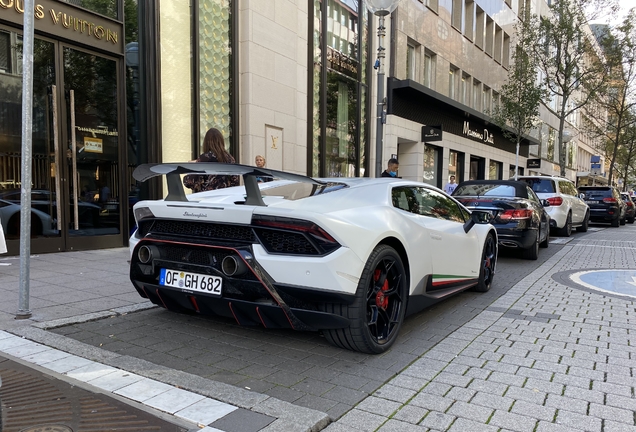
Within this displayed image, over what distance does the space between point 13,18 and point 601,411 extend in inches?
356

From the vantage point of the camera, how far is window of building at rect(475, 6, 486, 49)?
23953 millimetres

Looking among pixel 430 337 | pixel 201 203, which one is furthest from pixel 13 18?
pixel 430 337

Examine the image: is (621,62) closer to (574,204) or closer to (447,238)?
(574,204)

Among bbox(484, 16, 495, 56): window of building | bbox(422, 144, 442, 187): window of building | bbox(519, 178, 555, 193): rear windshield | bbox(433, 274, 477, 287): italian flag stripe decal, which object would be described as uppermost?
bbox(484, 16, 495, 56): window of building

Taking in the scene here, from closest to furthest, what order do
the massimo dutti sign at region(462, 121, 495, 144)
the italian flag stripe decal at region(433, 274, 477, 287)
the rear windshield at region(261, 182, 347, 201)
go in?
the rear windshield at region(261, 182, 347, 201) → the italian flag stripe decal at region(433, 274, 477, 287) → the massimo dutti sign at region(462, 121, 495, 144)

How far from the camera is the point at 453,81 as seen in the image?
21953 mm

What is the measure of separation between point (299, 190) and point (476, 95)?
23.3 metres

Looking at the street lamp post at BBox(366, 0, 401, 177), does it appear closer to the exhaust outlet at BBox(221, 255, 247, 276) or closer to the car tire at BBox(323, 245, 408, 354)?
the car tire at BBox(323, 245, 408, 354)

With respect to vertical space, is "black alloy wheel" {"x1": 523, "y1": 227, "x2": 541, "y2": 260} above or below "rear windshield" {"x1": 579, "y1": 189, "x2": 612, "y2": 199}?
below

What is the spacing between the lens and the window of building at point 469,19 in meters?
22.6

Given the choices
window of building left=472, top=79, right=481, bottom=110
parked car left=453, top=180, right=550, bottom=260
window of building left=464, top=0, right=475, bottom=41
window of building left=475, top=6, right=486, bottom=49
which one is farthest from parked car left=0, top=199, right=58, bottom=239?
window of building left=475, top=6, right=486, bottom=49

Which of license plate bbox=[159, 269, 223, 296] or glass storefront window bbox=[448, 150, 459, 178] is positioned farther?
glass storefront window bbox=[448, 150, 459, 178]

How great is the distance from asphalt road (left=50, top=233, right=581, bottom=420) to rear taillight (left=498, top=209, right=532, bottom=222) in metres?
3.93

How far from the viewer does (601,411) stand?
264 centimetres
